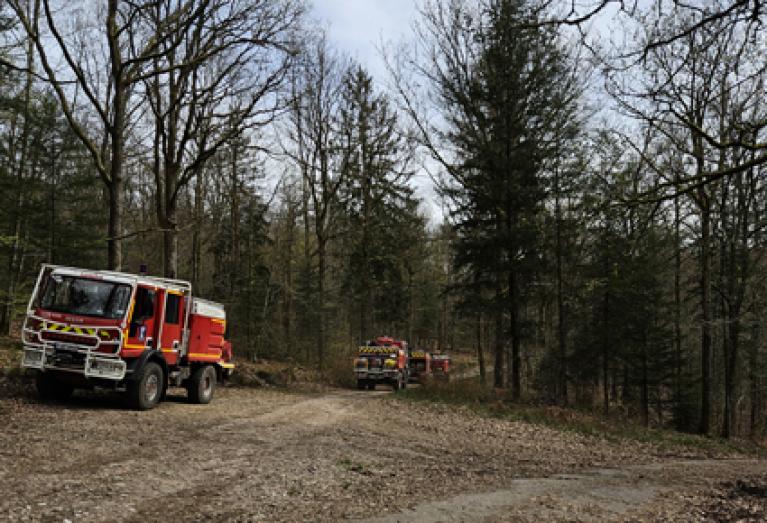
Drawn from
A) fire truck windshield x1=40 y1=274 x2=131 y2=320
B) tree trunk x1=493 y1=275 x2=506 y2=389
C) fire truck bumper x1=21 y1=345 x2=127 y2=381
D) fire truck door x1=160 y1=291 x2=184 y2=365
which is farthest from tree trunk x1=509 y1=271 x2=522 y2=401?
fire truck bumper x1=21 y1=345 x2=127 y2=381

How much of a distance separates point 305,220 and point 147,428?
25.6m

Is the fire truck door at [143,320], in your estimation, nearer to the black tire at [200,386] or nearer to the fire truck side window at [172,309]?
the fire truck side window at [172,309]

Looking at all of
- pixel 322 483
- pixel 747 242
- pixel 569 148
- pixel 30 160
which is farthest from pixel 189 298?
pixel 747 242

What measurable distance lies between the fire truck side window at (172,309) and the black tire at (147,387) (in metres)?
1.11

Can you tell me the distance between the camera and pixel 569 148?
20766mm

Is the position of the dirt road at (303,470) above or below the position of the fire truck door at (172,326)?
below

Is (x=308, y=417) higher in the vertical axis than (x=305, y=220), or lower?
lower

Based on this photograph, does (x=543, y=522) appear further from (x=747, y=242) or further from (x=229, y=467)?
(x=747, y=242)

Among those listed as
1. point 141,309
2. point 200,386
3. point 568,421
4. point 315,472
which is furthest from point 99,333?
point 568,421

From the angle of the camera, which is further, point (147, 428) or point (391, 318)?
point (391, 318)

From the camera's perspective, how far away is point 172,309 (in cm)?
1320

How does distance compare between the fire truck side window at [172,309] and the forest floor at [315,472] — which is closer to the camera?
the forest floor at [315,472]

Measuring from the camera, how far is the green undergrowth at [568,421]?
15.3 m

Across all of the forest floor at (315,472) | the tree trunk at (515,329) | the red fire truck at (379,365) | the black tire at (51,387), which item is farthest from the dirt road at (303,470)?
the red fire truck at (379,365)
